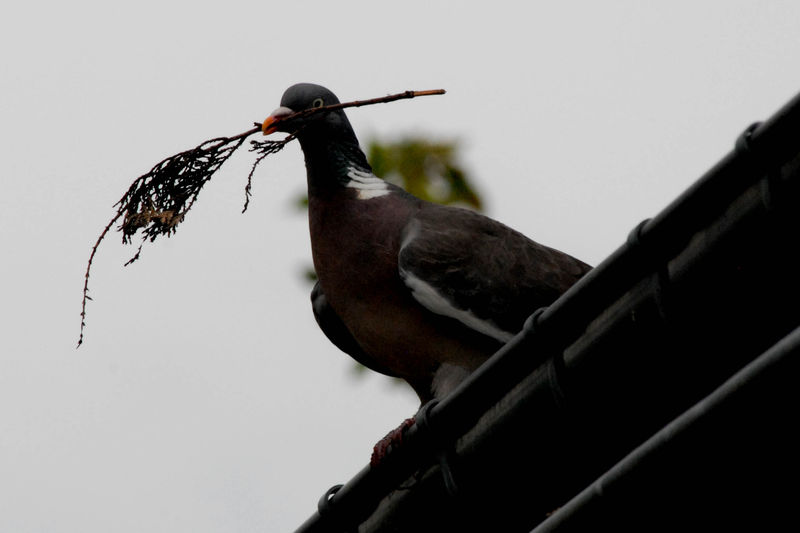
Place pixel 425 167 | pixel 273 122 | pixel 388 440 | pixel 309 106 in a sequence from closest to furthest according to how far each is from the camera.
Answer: pixel 388 440
pixel 273 122
pixel 309 106
pixel 425 167

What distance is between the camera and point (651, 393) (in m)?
3.12

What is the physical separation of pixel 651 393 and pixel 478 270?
285 centimetres

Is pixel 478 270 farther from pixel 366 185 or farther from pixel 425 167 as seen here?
pixel 425 167

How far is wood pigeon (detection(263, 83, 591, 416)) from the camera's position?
19.1 feet

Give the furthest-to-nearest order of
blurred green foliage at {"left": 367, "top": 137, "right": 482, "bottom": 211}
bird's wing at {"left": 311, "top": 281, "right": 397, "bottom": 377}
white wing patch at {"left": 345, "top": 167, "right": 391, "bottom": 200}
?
blurred green foliage at {"left": 367, "top": 137, "right": 482, "bottom": 211}, bird's wing at {"left": 311, "top": 281, "right": 397, "bottom": 377}, white wing patch at {"left": 345, "top": 167, "right": 391, "bottom": 200}

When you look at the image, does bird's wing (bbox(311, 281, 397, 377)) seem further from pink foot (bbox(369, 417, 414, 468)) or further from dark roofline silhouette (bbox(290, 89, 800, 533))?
dark roofline silhouette (bbox(290, 89, 800, 533))

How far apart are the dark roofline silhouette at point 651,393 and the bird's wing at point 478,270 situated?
2063mm

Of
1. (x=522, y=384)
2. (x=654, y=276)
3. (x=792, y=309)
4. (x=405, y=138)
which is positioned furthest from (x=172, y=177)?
(x=405, y=138)

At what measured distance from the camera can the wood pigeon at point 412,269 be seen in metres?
5.83

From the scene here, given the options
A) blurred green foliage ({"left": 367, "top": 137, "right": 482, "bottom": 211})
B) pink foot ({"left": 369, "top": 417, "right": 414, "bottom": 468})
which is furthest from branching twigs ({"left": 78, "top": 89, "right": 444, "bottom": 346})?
blurred green foliage ({"left": 367, "top": 137, "right": 482, "bottom": 211})

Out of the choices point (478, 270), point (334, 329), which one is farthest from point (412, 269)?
point (334, 329)

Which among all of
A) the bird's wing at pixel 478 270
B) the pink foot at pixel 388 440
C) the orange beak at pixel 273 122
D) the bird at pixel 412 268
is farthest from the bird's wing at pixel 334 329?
the pink foot at pixel 388 440

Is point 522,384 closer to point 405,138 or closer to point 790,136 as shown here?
point 790,136

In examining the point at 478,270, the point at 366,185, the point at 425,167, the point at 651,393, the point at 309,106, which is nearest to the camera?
the point at 651,393
